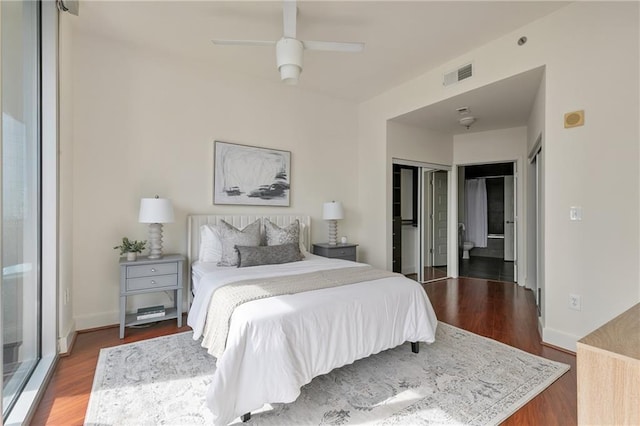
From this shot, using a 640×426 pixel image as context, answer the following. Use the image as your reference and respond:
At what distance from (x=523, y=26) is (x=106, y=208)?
4.41 meters

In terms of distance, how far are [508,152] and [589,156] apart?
2.70 m

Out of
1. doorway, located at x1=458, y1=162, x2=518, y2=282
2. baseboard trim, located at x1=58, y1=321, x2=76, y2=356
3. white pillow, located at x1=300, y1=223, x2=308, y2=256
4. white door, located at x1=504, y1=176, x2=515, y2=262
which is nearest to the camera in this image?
baseboard trim, located at x1=58, y1=321, x2=76, y2=356

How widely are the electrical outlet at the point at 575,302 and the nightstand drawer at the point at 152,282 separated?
11.8 feet

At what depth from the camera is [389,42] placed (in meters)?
3.18

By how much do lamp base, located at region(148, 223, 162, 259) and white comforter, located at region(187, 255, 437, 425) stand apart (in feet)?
2.65

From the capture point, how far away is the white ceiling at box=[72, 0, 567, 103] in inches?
104

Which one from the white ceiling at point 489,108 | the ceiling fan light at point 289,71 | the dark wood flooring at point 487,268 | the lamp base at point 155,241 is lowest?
the dark wood flooring at point 487,268

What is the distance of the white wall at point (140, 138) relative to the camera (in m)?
3.07

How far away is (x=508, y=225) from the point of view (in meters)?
7.41

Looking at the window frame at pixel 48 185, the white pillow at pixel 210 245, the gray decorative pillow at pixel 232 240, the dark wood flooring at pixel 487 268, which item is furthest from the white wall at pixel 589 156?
the window frame at pixel 48 185

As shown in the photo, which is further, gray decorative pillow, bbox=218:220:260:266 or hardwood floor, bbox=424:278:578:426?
gray decorative pillow, bbox=218:220:260:266

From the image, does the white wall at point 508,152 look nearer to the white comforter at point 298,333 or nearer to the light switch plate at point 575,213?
the light switch plate at point 575,213

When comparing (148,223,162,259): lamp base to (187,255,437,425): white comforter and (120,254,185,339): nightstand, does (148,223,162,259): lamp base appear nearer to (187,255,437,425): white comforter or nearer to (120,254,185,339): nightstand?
(120,254,185,339): nightstand

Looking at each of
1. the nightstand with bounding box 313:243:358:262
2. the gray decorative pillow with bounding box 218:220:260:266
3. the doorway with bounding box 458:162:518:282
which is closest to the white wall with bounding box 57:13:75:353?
the gray decorative pillow with bounding box 218:220:260:266
